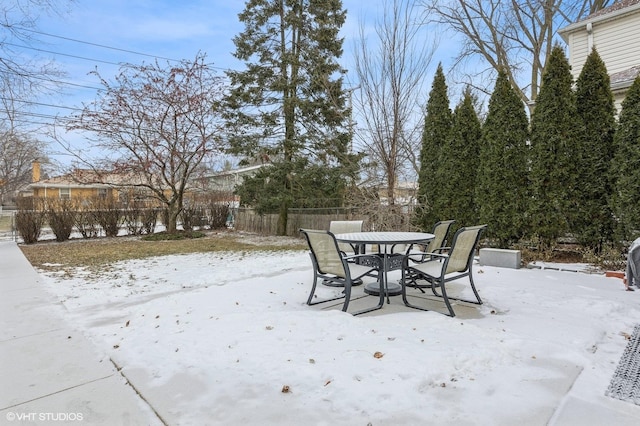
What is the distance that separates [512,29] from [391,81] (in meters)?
9.05

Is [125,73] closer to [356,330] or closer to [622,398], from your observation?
[356,330]

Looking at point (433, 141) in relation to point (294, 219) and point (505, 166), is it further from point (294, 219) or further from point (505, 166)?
point (294, 219)

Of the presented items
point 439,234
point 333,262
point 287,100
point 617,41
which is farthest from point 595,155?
point 287,100

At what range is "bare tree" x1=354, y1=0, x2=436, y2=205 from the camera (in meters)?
8.45

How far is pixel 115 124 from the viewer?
12.0 m

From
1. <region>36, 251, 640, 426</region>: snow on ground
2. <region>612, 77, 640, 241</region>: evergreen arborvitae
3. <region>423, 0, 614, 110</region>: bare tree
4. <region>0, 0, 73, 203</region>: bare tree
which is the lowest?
<region>36, 251, 640, 426</region>: snow on ground

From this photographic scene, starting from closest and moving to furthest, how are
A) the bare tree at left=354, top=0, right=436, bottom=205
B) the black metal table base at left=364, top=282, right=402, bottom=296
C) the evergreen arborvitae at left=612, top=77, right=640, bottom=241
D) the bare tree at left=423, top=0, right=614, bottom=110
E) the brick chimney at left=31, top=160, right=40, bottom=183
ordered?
the black metal table base at left=364, top=282, right=402, bottom=296 < the evergreen arborvitae at left=612, top=77, right=640, bottom=241 < the bare tree at left=354, top=0, right=436, bottom=205 < the bare tree at left=423, top=0, right=614, bottom=110 < the brick chimney at left=31, top=160, right=40, bottom=183

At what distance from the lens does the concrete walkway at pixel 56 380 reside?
194 centimetres

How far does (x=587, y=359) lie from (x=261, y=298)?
3080mm

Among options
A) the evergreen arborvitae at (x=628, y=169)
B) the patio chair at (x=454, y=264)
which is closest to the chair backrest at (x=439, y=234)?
the patio chair at (x=454, y=264)

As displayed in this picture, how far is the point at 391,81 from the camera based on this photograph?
8555 mm

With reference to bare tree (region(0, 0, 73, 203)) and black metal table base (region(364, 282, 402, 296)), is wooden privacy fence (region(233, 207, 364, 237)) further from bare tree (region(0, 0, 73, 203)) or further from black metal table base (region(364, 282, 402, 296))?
bare tree (region(0, 0, 73, 203))

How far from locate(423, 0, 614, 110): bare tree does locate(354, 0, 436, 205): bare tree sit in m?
5.71

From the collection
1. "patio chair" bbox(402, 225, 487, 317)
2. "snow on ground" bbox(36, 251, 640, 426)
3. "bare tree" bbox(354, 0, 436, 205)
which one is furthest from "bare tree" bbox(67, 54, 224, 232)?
"patio chair" bbox(402, 225, 487, 317)
